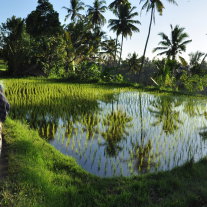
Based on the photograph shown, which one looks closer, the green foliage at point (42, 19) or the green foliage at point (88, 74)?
the green foliage at point (88, 74)

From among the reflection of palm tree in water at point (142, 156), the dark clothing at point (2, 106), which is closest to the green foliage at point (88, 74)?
the reflection of palm tree in water at point (142, 156)

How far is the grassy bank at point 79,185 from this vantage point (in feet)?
8.96

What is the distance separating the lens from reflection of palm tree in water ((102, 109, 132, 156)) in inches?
184

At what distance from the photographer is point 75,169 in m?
3.51

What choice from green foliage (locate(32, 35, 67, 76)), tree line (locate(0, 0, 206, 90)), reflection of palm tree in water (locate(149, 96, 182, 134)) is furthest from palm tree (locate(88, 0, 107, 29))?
reflection of palm tree in water (locate(149, 96, 182, 134))

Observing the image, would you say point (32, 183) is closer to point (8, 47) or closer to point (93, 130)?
point (93, 130)

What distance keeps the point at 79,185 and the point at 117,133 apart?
2.53m

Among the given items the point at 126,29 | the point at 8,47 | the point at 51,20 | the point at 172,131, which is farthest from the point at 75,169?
the point at 51,20

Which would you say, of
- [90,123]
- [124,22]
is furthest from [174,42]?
[90,123]

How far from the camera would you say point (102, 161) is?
405 centimetres

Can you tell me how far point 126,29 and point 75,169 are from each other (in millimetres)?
24242

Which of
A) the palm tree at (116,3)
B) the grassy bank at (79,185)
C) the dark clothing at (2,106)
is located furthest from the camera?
the palm tree at (116,3)

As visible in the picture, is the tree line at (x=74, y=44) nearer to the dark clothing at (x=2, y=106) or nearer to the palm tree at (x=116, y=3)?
the palm tree at (x=116, y=3)

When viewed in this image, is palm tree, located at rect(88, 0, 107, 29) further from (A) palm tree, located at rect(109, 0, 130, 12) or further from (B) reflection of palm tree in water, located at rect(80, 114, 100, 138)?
(B) reflection of palm tree in water, located at rect(80, 114, 100, 138)
